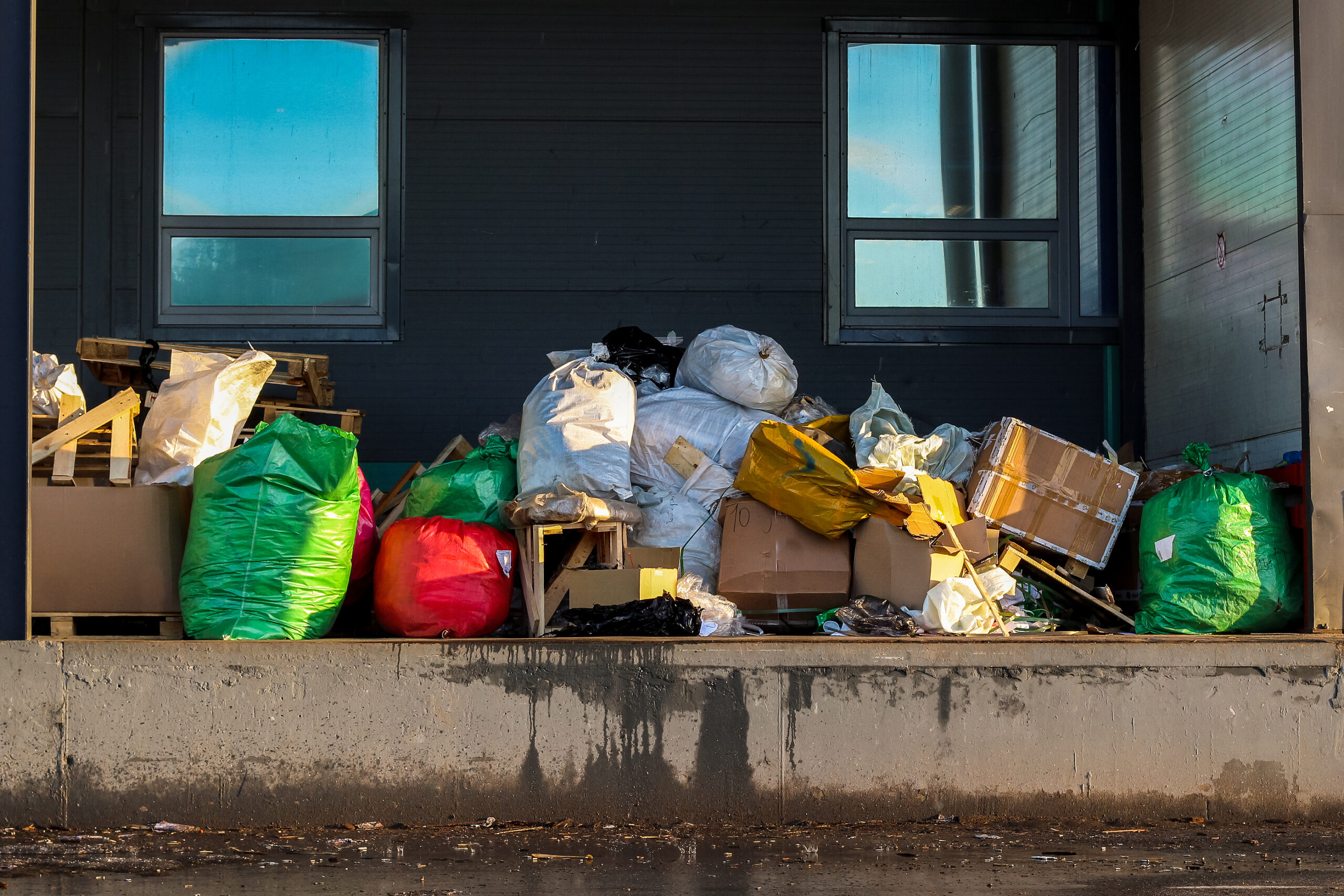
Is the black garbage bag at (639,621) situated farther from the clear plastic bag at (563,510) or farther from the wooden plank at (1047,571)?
the wooden plank at (1047,571)

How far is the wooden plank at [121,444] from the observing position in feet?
16.4

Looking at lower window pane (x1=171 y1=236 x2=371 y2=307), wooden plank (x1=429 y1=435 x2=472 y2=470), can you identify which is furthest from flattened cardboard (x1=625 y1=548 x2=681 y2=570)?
lower window pane (x1=171 y1=236 x2=371 y2=307)

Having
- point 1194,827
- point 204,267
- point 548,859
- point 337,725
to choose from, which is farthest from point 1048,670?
point 204,267

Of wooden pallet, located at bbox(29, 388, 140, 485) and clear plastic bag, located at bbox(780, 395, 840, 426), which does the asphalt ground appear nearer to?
wooden pallet, located at bbox(29, 388, 140, 485)

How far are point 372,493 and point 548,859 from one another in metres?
2.88

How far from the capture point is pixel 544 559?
5309 mm

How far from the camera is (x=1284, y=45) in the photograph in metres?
5.90

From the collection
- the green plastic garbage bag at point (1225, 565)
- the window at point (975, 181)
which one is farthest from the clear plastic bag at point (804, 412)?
the green plastic garbage bag at point (1225, 565)

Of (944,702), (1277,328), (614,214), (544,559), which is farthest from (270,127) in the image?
(1277,328)

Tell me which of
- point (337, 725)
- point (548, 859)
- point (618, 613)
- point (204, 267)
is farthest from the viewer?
point (204, 267)

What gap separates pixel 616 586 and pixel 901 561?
4.09 feet

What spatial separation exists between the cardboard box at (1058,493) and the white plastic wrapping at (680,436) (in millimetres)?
1189

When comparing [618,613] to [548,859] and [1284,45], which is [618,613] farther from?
[1284,45]

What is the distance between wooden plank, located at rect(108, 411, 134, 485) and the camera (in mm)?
5000
